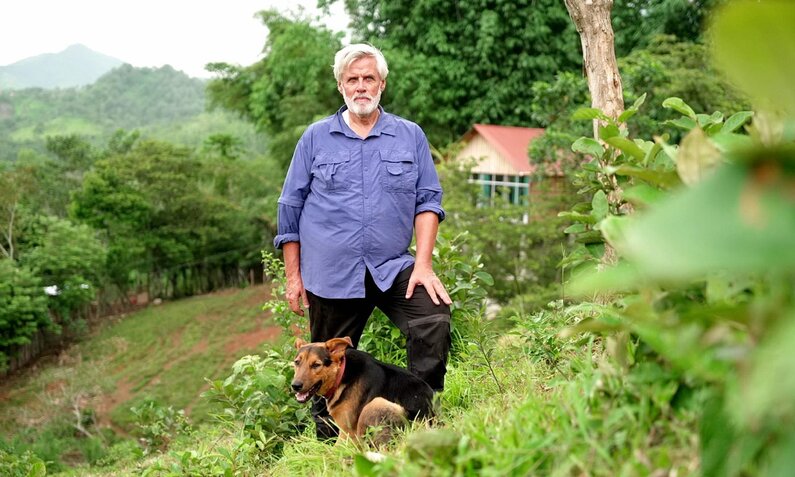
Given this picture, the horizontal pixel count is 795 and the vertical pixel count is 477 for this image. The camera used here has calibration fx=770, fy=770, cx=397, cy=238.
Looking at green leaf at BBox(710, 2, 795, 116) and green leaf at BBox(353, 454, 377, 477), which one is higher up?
green leaf at BBox(710, 2, 795, 116)

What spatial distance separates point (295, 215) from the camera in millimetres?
3965

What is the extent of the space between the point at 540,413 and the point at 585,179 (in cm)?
159

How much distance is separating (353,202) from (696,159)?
2.47m

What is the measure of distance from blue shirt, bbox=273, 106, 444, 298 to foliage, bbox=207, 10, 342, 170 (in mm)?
20711

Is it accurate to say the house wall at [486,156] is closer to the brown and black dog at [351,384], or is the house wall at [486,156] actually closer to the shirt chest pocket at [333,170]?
the shirt chest pocket at [333,170]

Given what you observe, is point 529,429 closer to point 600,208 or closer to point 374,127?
point 600,208

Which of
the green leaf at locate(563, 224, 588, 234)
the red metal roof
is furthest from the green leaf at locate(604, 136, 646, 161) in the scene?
the red metal roof

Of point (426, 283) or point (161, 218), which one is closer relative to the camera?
point (426, 283)

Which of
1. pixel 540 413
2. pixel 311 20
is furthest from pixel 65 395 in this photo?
pixel 540 413

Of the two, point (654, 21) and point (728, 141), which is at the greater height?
point (654, 21)

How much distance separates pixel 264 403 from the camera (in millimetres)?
4254

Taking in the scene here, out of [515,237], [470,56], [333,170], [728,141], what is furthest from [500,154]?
[728,141]

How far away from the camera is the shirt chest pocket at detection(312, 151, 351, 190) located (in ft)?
12.6

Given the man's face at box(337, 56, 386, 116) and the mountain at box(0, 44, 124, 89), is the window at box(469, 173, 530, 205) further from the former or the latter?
the mountain at box(0, 44, 124, 89)
